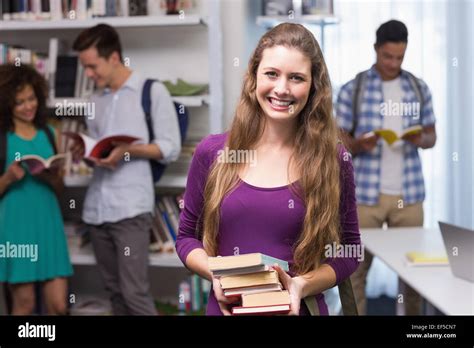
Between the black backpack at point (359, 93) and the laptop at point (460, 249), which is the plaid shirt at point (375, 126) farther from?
the laptop at point (460, 249)

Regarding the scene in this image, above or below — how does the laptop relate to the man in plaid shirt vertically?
below

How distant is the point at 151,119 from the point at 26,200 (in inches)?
23.8

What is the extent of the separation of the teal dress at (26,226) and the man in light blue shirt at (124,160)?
0.20 m

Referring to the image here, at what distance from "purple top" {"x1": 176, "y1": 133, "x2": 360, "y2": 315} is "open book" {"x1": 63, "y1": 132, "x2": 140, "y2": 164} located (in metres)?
1.30

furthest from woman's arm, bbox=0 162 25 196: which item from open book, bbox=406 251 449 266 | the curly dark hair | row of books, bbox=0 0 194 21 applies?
open book, bbox=406 251 449 266

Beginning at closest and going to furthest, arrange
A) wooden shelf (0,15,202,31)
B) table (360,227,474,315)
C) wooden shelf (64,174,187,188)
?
Answer: table (360,227,474,315) < wooden shelf (0,15,202,31) < wooden shelf (64,174,187,188)

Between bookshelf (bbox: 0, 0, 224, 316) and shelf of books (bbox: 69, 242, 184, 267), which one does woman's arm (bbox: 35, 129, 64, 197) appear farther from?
shelf of books (bbox: 69, 242, 184, 267)

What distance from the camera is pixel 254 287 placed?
4.25 feet

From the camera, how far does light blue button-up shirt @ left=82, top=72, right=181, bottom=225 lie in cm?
280

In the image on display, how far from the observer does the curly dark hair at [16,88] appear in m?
2.83

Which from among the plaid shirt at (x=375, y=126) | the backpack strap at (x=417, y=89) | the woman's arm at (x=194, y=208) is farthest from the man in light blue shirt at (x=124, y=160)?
the woman's arm at (x=194, y=208)
